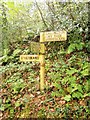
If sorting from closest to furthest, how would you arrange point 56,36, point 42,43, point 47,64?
1. point 56,36
2. point 42,43
3. point 47,64

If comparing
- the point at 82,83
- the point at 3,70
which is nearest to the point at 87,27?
the point at 82,83

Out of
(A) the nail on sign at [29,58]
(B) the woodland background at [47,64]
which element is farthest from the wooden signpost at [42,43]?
(B) the woodland background at [47,64]

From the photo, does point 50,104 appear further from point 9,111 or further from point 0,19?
point 0,19

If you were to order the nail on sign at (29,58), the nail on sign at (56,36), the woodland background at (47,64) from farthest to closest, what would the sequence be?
the nail on sign at (29,58) → the nail on sign at (56,36) → the woodland background at (47,64)

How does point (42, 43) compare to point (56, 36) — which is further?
point (42, 43)

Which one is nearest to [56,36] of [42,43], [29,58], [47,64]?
[42,43]

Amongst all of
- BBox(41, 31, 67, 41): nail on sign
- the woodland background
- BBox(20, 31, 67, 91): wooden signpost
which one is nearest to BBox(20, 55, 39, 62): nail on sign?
BBox(20, 31, 67, 91): wooden signpost

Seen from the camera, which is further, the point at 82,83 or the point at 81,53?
the point at 81,53

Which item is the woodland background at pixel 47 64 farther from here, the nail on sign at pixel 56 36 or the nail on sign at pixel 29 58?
the nail on sign at pixel 56 36

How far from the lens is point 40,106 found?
15.6 ft

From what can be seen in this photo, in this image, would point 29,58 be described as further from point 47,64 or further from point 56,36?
point 47,64

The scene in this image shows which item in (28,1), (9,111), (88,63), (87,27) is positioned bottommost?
(9,111)

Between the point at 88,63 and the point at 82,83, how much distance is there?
82 cm

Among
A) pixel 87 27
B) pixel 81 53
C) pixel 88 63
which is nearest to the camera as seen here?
pixel 88 63
